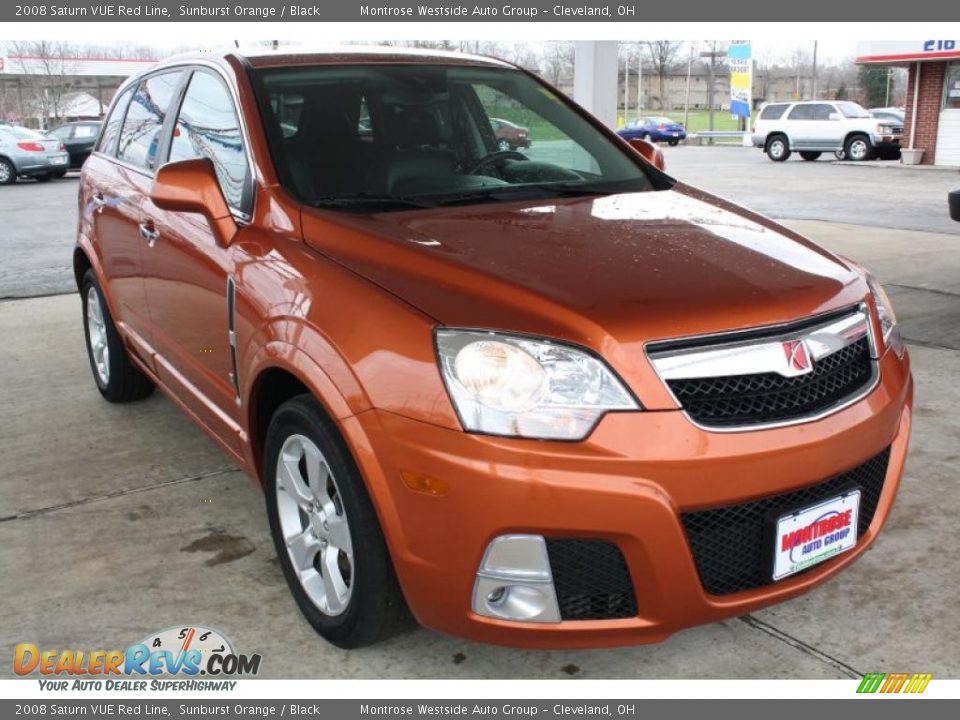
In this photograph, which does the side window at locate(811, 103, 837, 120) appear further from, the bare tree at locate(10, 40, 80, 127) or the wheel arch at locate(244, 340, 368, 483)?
the bare tree at locate(10, 40, 80, 127)

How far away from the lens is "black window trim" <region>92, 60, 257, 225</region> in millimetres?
2939

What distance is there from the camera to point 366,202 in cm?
291

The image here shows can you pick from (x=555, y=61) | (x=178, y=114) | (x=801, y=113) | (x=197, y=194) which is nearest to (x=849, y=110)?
(x=801, y=113)

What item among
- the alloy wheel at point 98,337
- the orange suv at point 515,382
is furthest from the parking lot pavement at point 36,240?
the orange suv at point 515,382

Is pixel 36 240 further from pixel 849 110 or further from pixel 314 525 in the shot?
pixel 849 110

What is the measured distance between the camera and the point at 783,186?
57.5 ft

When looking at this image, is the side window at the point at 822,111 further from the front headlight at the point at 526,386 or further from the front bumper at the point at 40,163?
the front headlight at the point at 526,386

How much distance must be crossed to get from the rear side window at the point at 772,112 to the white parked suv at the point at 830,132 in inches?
1.4

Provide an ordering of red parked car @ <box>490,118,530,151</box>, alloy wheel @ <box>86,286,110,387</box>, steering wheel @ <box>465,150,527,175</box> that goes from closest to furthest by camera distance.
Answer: steering wheel @ <box>465,150,527,175</box>, red parked car @ <box>490,118,530,151</box>, alloy wheel @ <box>86,286,110,387</box>

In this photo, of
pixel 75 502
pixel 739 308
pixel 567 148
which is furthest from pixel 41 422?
pixel 739 308

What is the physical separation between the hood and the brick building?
74.7 feet

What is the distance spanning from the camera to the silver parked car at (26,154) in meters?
19.9

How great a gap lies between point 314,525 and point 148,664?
1.92 ft

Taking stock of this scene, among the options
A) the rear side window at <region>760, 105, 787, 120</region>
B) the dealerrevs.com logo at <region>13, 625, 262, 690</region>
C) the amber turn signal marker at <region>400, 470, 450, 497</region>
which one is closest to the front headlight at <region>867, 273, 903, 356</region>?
the amber turn signal marker at <region>400, 470, 450, 497</region>
